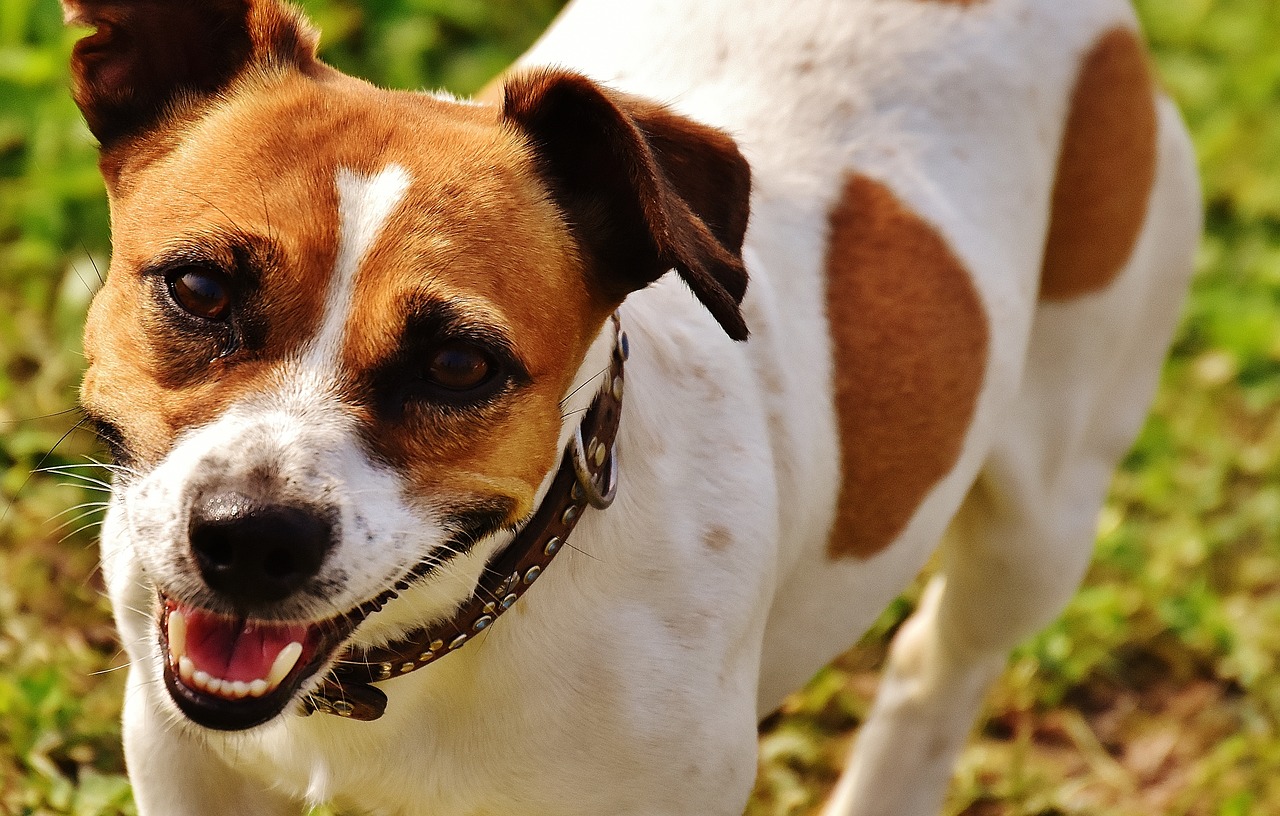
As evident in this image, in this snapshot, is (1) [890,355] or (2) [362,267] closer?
(2) [362,267]

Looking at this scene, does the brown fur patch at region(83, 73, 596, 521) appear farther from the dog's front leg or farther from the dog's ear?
the dog's front leg

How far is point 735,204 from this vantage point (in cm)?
288

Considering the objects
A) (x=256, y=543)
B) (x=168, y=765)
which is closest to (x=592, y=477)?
(x=256, y=543)

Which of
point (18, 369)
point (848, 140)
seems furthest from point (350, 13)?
point (848, 140)

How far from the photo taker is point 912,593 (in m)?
5.39

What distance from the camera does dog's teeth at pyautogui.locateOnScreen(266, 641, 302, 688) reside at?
2635mm

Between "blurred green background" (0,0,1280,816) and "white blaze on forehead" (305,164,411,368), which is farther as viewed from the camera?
"blurred green background" (0,0,1280,816)

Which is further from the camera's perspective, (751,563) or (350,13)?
(350,13)

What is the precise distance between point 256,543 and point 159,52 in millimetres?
1010

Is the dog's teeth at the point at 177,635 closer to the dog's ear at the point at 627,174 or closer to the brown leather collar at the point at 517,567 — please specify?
the brown leather collar at the point at 517,567

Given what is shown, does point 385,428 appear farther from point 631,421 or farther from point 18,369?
point 18,369

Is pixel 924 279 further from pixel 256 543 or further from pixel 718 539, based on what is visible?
pixel 256 543

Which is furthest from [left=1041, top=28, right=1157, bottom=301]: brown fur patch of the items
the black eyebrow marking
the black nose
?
the black nose

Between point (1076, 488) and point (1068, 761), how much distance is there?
3.18 ft
